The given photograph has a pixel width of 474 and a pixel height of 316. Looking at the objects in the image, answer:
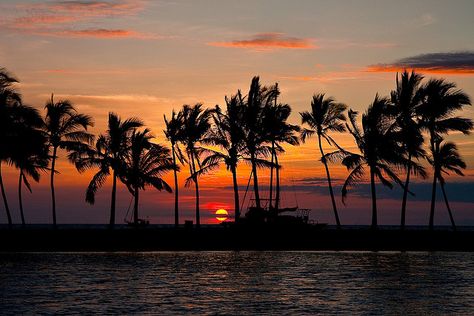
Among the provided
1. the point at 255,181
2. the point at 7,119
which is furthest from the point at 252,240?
the point at 7,119

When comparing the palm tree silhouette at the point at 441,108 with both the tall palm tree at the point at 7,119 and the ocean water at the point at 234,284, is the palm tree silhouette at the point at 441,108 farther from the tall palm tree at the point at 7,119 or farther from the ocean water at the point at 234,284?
the tall palm tree at the point at 7,119

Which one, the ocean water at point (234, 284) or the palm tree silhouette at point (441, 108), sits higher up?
the palm tree silhouette at point (441, 108)

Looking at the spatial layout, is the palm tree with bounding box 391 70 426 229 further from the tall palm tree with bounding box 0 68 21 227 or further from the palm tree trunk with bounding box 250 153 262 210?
the tall palm tree with bounding box 0 68 21 227

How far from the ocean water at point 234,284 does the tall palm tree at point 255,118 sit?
504 inches

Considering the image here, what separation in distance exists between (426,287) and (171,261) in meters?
21.9

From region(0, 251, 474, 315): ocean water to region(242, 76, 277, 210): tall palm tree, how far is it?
1281cm

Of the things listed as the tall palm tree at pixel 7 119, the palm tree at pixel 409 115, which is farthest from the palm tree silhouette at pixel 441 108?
the tall palm tree at pixel 7 119

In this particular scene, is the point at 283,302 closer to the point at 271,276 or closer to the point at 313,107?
the point at 271,276

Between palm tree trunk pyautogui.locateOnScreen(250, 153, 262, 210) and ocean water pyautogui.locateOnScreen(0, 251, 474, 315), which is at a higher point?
palm tree trunk pyautogui.locateOnScreen(250, 153, 262, 210)

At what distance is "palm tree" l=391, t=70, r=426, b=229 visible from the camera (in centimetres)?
6419

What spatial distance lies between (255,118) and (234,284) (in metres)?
30.6

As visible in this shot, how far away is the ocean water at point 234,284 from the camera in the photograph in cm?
3022

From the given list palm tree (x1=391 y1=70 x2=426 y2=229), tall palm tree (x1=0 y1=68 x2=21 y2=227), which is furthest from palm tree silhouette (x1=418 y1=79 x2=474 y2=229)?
tall palm tree (x1=0 y1=68 x2=21 y2=227)

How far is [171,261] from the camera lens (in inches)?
2120
